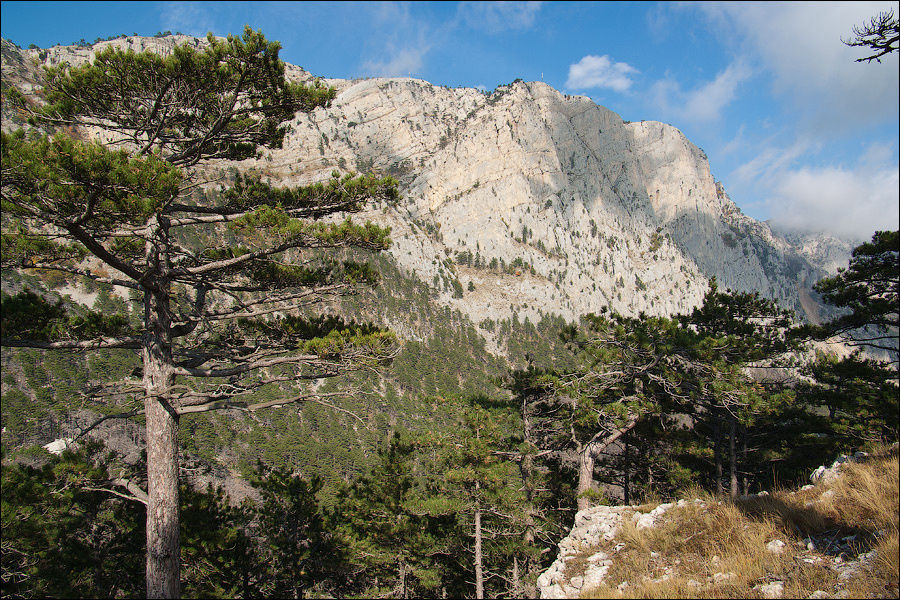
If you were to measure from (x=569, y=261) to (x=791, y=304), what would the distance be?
8549 centimetres

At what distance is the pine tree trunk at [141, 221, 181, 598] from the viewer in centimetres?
561

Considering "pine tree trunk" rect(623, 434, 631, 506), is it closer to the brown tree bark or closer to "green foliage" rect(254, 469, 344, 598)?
the brown tree bark

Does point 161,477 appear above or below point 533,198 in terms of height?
below

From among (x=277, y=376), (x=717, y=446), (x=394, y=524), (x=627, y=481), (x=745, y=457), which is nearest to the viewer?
(x=277, y=376)

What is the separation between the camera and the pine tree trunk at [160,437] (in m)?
5.61

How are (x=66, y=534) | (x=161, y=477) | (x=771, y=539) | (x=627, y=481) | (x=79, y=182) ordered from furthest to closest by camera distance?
1. (x=627, y=481)
2. (x=66, y=534)
3. (x=161, y=477)
4. (x=79, y=182)
5. (x=771, y=539)

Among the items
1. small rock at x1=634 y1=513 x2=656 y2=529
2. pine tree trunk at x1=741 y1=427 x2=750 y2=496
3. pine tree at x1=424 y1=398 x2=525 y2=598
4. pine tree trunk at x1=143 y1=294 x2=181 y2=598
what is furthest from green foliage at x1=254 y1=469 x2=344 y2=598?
pine tree trunk at x1=741 y1=427 x2=750 y2=496

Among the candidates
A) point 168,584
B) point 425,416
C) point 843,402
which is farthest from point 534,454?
point 425,416

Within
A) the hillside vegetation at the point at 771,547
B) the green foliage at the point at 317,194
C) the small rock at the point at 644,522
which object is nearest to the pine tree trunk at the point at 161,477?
the green foliage at the point at 317,194

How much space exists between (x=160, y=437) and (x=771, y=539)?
759 centimetres

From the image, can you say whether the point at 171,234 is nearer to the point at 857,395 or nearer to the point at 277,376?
the point at 277,376

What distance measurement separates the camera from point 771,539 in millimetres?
4289

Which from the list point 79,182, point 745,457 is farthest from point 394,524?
point 745,457

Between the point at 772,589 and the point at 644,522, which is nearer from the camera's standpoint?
the point at 772,589
